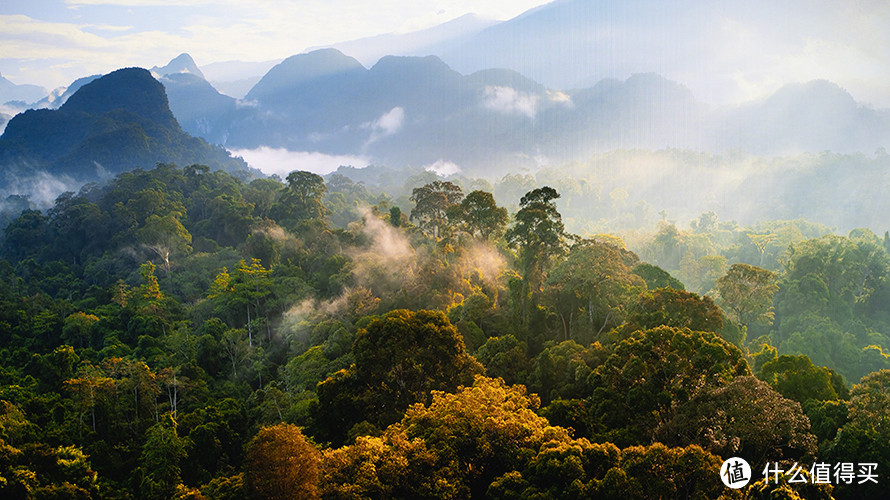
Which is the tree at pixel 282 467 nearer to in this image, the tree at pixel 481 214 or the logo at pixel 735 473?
the logo at pixel 735 473

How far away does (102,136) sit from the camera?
3462 inches

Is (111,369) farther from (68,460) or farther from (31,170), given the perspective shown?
(31,170)

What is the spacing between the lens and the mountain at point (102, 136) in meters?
85.5

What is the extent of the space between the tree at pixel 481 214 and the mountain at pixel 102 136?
80178mm

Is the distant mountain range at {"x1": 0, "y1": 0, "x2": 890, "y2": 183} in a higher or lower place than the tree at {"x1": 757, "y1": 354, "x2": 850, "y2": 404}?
higher

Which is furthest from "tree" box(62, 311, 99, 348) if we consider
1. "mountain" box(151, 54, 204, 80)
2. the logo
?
"mountain" box(151, 54, 204, 80)

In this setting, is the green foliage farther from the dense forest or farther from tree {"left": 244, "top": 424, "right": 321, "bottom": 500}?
tree {"left": 244, "top": 424, "right": 321, "bottom": 500}

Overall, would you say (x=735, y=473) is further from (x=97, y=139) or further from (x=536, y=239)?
(x=97, y=139)

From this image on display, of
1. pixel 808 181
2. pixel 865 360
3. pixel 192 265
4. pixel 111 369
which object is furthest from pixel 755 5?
pixel 111 369

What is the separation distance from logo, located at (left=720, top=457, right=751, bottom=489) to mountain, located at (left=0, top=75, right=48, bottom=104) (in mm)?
237474

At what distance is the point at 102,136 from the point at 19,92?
144 meters

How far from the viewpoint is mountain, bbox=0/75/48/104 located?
592 feet

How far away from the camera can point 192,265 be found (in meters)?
44.4

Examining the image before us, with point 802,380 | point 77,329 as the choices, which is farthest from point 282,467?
point 77,329
